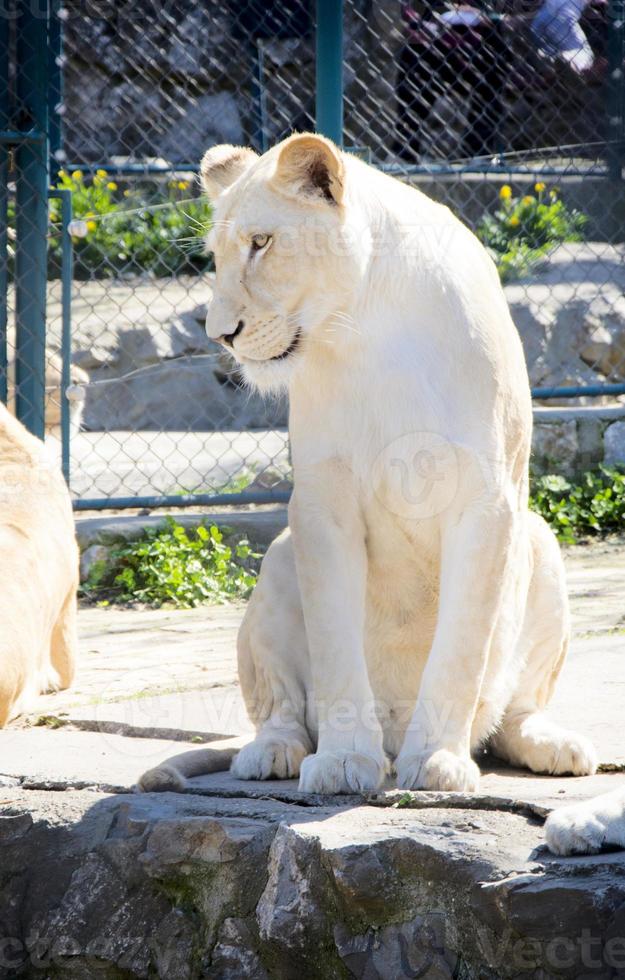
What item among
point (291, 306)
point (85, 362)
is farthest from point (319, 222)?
point (85, 362)

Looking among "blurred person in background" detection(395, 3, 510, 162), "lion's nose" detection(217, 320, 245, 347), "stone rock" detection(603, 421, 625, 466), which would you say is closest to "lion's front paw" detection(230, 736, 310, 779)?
"lion's nose" detection(217, 320, 245, 347)

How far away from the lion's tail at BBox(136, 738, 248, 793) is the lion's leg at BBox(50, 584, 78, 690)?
1323 mm

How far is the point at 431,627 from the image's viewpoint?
327cm

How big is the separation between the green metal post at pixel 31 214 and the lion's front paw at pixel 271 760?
3437 mm

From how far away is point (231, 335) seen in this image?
2.98m

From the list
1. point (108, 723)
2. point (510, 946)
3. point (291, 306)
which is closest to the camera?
point (510, 946)

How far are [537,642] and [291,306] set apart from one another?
105 cm

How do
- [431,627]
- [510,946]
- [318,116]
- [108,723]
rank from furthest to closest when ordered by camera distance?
1. [318,116]
2. [108,723]
3. [431,627]
4. [510,946]

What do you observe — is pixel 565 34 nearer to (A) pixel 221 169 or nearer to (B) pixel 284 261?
(A) pixel 221 169

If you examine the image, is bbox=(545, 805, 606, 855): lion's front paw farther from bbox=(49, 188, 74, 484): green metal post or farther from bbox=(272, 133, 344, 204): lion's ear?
bbox=(49, 188, 74, 484): green metal post

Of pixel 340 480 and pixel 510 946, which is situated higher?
pixel 340 480

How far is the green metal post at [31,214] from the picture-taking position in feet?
20.7

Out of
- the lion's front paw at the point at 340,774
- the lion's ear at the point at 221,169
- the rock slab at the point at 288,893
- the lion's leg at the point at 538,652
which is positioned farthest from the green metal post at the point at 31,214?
the lion's front paw at the point at 340,774

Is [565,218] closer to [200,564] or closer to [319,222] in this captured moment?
[200,564]
